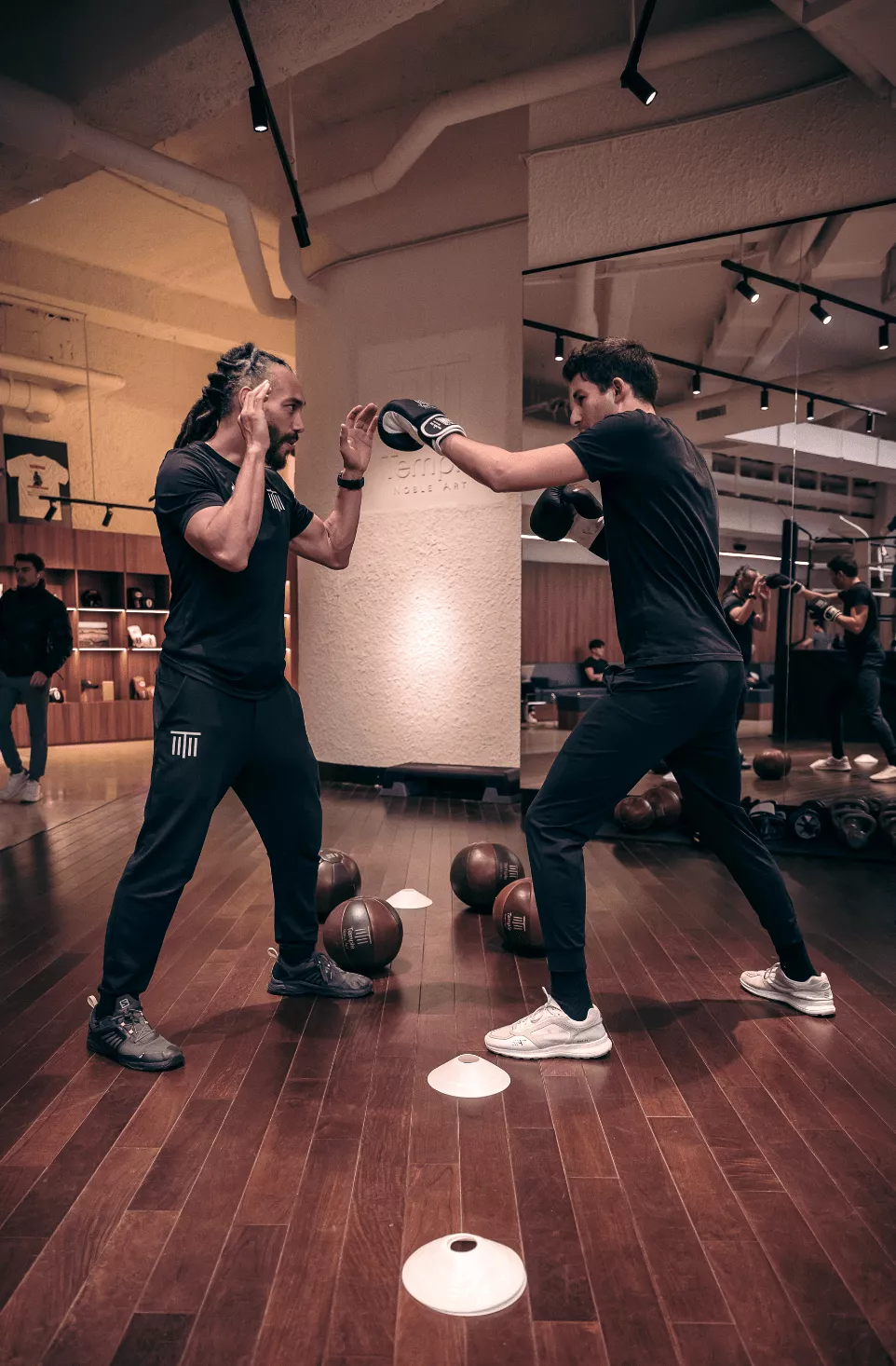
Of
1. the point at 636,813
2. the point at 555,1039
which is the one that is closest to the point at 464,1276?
the point at 555,1039

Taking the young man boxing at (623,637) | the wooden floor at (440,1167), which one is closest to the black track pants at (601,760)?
the young man boxing at (623,637)

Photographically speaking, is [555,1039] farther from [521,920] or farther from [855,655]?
[855,655]

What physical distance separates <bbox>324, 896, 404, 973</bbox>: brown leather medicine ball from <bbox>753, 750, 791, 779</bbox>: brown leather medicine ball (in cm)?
308

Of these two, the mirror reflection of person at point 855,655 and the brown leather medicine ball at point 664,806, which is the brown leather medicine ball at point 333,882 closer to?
the brown leather medicine ball at point 664,806

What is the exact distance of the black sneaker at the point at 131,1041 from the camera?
2303mm

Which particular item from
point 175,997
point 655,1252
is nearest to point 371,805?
point 175,997

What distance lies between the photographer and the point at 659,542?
2299 mm

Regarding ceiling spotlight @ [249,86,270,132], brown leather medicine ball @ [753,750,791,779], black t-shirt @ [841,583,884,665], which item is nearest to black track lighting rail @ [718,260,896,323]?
black t-shirt @ [841,583,884,665]

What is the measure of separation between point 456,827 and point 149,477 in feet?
26.0

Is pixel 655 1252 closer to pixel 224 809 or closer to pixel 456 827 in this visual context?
pixel 456 827

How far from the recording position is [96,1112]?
2084 mm

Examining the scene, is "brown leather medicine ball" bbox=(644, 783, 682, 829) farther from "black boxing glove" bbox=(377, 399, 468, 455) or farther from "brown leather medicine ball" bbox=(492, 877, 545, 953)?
"black boxing glove" bbox=(377, 399, 468, 455)

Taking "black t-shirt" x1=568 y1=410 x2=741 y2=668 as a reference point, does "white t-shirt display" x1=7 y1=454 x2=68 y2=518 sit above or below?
above

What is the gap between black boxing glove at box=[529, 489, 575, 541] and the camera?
102 inches
